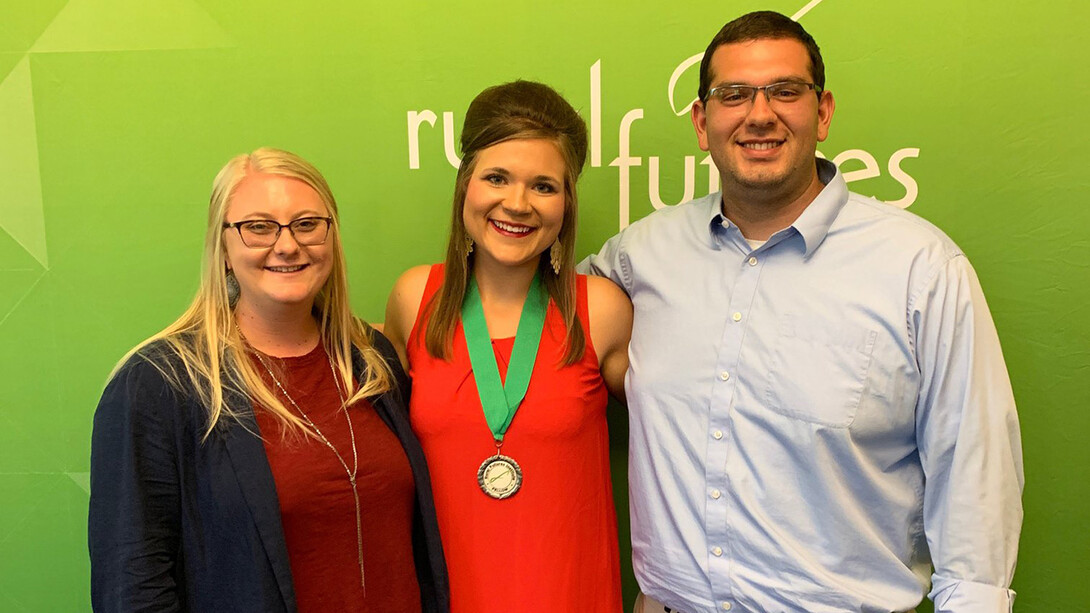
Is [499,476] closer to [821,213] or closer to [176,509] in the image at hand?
[176,509]

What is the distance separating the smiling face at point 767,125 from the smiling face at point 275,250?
2.97 ft

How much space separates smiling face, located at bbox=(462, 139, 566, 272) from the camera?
1.74 meters

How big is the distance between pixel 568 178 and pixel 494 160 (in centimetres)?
18

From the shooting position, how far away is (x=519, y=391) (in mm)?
1755

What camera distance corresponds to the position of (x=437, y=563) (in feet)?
5.57

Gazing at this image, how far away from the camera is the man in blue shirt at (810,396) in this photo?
150 cm

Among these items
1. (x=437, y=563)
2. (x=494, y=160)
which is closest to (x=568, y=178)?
(x=494, y=160)

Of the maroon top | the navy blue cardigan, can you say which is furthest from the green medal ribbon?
the navy blue cardigan

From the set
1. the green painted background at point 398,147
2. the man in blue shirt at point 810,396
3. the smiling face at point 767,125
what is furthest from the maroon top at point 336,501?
the smiling face at point 767,125

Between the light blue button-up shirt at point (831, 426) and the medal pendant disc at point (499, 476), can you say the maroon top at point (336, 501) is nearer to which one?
the medal pendant disc at point (499, 476)

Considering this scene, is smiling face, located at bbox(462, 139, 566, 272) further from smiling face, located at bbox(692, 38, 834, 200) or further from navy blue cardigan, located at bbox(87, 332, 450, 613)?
navy blue cardigan, located at bbox(87, 332, 450, 613)

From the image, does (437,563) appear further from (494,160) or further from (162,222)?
(162,222)

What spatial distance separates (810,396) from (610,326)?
519mm

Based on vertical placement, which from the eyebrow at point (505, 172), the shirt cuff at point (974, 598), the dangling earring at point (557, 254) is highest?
the eyebrow at point (505, 172)
